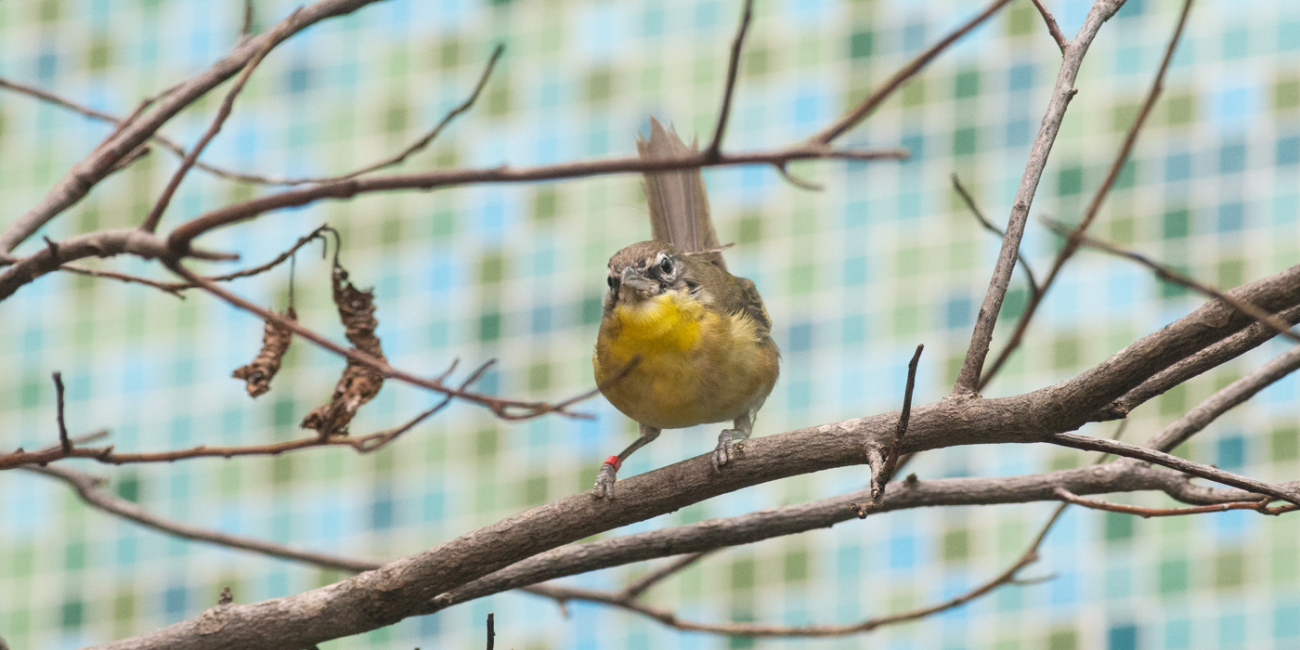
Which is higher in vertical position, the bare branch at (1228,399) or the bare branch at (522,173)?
the bare branch at (522,173)

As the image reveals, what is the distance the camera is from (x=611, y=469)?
11.1 ft

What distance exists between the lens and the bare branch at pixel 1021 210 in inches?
98.7

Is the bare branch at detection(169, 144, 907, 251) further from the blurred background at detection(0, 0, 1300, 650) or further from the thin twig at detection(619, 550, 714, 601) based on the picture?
the blurred background at detection(0, 0, 1300, 650)

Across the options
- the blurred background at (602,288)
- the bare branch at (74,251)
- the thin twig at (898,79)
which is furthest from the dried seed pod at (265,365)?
the blurred background at (602,288)

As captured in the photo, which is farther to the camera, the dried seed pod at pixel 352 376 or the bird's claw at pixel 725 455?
the dried seed pod at pixel 352 376

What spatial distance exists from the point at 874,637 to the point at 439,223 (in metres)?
3.30

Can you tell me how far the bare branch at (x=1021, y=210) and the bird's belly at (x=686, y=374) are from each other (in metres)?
1.16

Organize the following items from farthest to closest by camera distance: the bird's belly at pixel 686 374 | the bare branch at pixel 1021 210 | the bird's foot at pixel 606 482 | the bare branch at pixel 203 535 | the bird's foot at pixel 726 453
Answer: the bird's belly at pixel 686 374 → the bare branch at pixel 203 535 → the bird's foot at pixel 606 482 → the bird's foot at pixel 726 453 → the bare branch at pixel 1021 210

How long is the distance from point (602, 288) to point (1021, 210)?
17.5 ft

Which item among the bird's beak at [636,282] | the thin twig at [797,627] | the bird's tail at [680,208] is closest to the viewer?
the thin twig at [797,627]

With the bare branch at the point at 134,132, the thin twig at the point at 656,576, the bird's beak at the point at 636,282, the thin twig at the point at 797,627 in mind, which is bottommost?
the thin twig at the point at 797,627

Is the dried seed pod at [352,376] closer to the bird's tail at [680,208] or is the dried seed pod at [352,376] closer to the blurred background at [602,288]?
the bird's tail at [680,208]

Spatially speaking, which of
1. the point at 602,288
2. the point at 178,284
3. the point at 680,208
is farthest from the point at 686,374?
the point at 602,288

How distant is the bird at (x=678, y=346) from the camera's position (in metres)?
3.64
